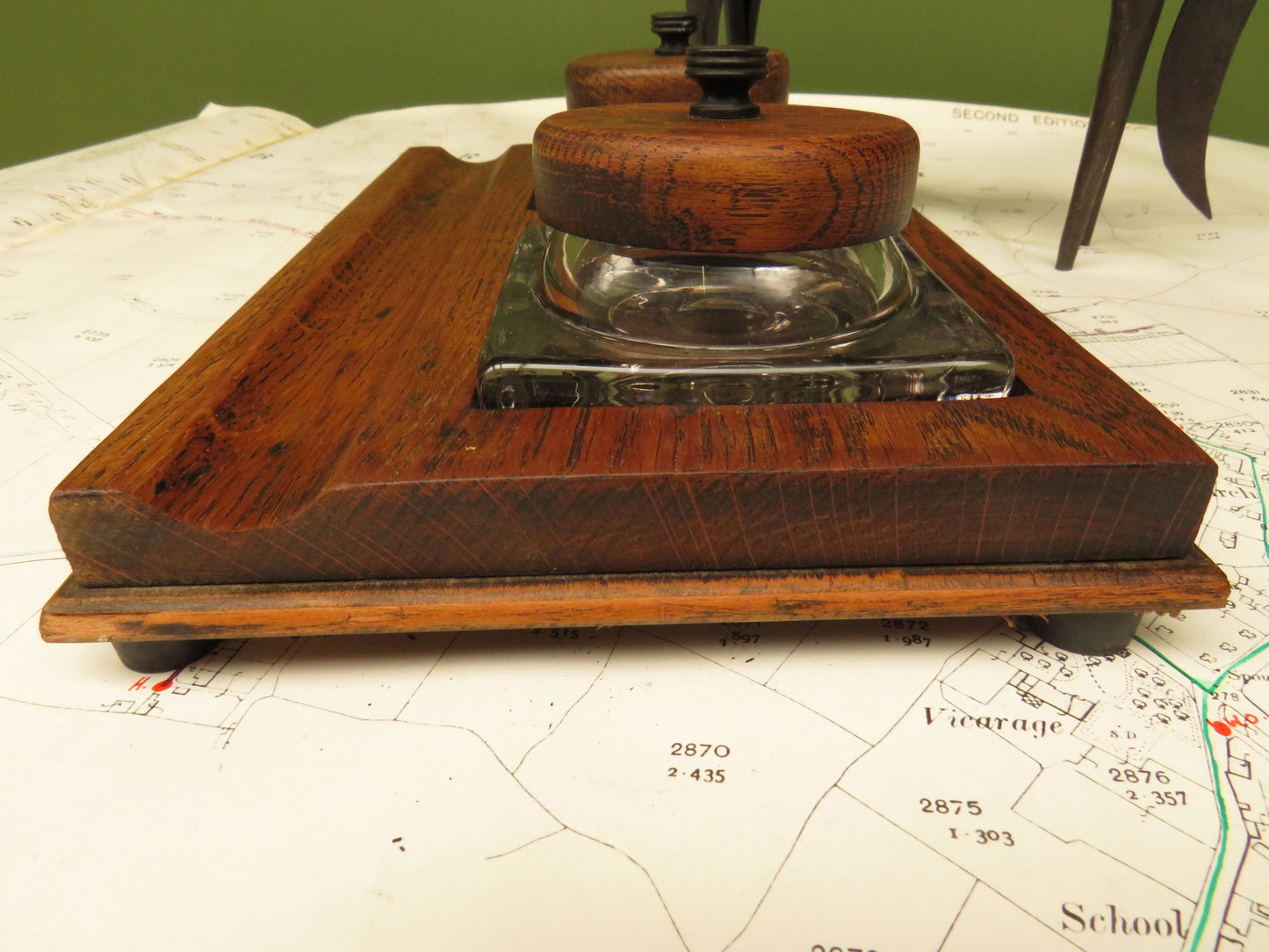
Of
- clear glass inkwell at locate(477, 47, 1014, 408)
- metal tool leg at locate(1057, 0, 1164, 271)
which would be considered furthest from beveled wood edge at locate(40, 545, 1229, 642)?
metal tool leg at locate(1057, 0, 1164, 271)

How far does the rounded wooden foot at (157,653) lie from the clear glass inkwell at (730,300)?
0.28 m

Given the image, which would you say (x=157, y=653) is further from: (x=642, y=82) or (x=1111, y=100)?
A: (x=1111, y=100)

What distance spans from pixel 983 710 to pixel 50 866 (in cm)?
59

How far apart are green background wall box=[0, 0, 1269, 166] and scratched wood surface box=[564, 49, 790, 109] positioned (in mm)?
1451

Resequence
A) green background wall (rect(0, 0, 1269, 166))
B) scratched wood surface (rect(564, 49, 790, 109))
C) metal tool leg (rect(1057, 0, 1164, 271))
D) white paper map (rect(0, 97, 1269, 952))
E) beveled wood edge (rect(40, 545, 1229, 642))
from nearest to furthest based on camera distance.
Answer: white paper map (rect(0, 97, 1269, 952)) < beveled wood edge (rect(40, 545, 1229, 642)) < metal tool leg (rect(1057, 0, 1164, 271)) < scratched wood surface (rect(564, 49, 790, 109)) < green background wall (rect(0, 0, 1269, 166))

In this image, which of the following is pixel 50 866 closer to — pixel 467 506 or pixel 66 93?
pixel 467 506

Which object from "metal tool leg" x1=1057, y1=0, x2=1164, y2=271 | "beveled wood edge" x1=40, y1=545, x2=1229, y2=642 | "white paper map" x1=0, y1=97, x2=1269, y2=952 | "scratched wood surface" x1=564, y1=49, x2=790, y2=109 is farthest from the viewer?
"scratched wood surface" x1=564, y1=49, x2=790, y2=109

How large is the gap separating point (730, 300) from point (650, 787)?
0.41 meters

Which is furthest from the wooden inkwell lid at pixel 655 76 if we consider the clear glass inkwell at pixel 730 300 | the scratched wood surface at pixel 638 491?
the scratched wood surface at pixel 638 491

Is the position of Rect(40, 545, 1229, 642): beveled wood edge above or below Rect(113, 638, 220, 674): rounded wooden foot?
above

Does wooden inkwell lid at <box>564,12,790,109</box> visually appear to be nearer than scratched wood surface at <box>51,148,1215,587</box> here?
No

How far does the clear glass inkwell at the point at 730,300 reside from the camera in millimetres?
708

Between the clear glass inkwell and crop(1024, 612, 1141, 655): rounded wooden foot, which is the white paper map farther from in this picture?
the clear glass inkwell

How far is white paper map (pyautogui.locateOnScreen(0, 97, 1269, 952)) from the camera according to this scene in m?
0.53
